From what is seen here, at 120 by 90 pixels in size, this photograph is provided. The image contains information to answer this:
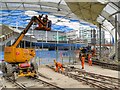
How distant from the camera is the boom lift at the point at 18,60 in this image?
10.8 metres

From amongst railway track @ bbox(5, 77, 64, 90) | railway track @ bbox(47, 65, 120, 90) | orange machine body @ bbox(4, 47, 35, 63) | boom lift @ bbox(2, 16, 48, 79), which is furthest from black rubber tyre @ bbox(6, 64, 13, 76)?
railway track @ bbox(47, 65, 120, 90)

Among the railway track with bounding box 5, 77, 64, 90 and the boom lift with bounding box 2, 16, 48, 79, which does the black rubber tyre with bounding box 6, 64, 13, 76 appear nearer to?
the boom lift with bounding box 2, 16, 48, 79

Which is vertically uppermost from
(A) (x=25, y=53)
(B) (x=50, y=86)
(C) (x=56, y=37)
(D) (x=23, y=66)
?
(C) (x=56, y=37)

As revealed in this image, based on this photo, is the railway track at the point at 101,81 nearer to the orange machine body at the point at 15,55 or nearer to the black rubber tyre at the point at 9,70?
the orange machine body at the point at 15,55

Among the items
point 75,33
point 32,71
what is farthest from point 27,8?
point 75,33

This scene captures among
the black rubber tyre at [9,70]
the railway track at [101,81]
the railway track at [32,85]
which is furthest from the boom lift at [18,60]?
the railway track at [101,81]

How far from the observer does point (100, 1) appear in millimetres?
14812

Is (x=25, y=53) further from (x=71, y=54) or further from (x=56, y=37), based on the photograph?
(x=56, y=37)

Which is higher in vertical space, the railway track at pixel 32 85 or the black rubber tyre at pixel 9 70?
the black rubber tyre at pixel 9 70

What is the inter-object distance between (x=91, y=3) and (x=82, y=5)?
110cm

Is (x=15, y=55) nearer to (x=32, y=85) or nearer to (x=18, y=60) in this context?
(x=18, y=60)

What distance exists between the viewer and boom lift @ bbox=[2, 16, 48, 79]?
1075 centimetres

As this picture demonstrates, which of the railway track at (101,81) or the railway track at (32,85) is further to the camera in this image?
the railway track at (32,85)

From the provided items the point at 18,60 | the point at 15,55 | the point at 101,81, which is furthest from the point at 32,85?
the point at 101,81
